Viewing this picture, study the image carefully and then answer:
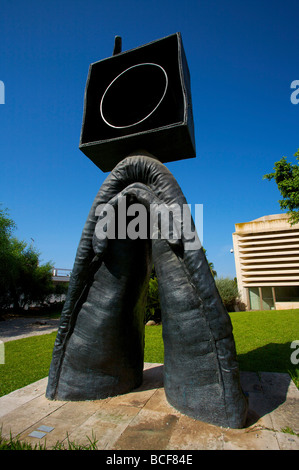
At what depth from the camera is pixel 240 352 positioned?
20.5 feet

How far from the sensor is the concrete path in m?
2.20

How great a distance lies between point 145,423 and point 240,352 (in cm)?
444

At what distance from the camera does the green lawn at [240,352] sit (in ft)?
16.3

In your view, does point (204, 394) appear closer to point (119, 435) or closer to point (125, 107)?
point (119, 435)

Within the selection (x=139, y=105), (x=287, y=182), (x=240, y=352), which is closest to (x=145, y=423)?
(x=240, y=352)

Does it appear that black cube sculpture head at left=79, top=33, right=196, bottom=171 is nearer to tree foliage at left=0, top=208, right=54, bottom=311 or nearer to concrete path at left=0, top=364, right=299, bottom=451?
concrete path at left=0, top=364, right=299, bottom=451

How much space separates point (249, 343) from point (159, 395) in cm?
490

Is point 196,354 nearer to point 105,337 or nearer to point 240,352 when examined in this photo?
point 105,337

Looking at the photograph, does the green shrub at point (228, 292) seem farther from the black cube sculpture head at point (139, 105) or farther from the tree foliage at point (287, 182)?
the black cube sculpture head at point (139, 105)

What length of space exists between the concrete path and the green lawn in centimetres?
126

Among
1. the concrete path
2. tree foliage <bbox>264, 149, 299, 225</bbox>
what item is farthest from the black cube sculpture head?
tree foliage <bbox>264, 149, 299, 225</bbox>

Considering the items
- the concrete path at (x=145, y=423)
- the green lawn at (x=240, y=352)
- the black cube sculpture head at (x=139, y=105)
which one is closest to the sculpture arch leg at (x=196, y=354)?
the concrete path at (x=145, y=423)
